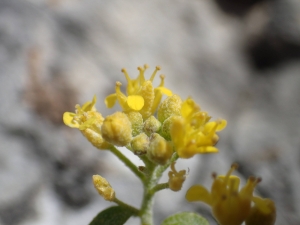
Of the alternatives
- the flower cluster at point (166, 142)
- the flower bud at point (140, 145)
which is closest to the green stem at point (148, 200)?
the flower cluster at point (166, 142)

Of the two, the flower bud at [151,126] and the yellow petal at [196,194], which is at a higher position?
the flower bud at [151,126]

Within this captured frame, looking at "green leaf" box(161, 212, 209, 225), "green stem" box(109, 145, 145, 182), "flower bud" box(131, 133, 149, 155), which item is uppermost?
"flower bud" box(131, 133, 149, 155)

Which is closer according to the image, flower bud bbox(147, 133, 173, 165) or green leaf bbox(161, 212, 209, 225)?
flower bud bbox(147, 133, 173, 165)

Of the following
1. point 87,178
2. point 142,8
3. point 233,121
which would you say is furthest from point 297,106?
point 87,178

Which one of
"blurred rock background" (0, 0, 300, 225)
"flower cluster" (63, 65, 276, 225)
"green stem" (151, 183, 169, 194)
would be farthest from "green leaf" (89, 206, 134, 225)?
"blurred rock background" (0, 0, 300, 225)

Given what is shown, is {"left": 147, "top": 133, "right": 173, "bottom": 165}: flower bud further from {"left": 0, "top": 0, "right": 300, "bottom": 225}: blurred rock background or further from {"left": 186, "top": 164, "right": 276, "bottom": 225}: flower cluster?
{"left": 0, "top": 0, "right": 300, "bottom": 225}: blurred rock background

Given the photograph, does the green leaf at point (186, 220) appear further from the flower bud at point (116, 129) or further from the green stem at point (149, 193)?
the flower bud at point (116, 129)

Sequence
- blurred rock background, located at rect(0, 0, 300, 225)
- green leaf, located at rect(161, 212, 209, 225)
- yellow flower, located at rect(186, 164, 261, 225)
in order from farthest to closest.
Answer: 1. blurred rock background, located at rect(0, 0, 300, 225)
2. green leaf, located at rect(161, 212, 209, 225)
3. yellow flower, located at rect(186, 164, 261, 225)
